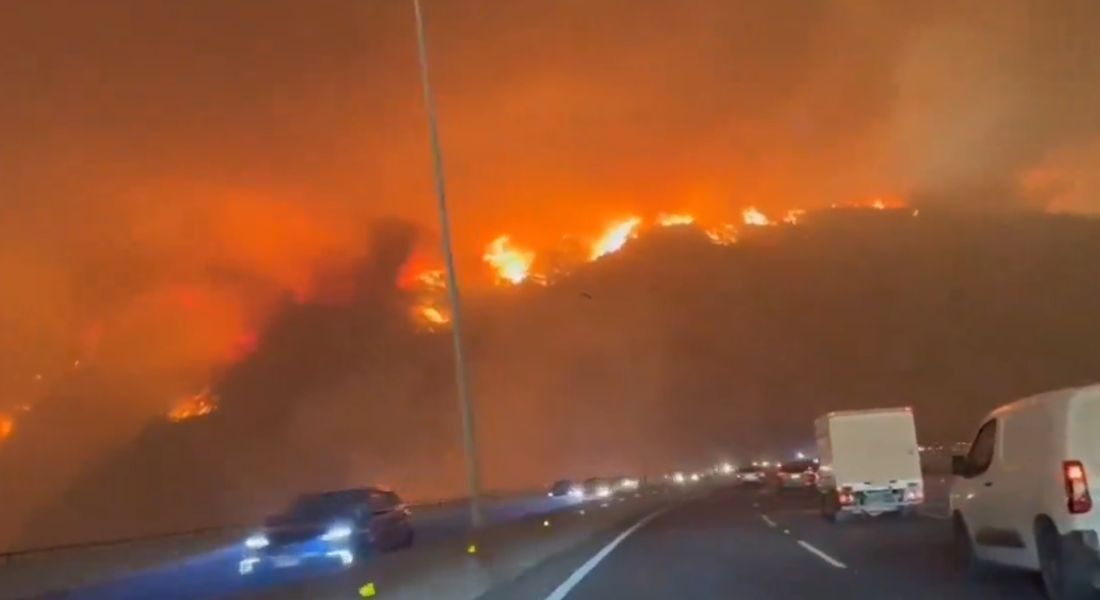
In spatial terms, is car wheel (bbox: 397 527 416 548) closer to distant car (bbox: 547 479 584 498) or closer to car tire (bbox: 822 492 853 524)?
car tire (bbox: 822 492 853 524)

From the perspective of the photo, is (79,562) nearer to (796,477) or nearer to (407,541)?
(407,541)

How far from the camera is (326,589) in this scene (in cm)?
1167

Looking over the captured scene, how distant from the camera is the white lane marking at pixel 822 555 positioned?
19.2 metres

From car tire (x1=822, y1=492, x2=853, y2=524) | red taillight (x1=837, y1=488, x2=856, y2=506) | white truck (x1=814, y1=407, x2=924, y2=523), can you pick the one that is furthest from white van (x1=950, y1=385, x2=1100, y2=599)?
car tire (x1=822, y1=492, x2=853, y2=524)

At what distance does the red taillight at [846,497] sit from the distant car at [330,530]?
443 inches

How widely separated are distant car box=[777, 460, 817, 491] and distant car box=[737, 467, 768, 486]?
19.3 m

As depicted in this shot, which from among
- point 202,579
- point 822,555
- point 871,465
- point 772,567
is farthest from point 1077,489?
point 202,579

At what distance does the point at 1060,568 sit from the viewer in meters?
12.7

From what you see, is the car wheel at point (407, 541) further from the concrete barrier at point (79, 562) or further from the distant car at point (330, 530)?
the concrete barrier at point (79, 562)

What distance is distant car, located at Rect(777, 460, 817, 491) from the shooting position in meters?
58.7

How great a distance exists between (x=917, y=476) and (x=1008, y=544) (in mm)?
20120

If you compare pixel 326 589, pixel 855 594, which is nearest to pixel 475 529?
pixel 855 594

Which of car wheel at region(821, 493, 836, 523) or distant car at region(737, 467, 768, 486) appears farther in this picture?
distant car at region(737, 467, 768, 486)

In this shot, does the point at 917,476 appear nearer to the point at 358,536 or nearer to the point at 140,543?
the point at 358,536
